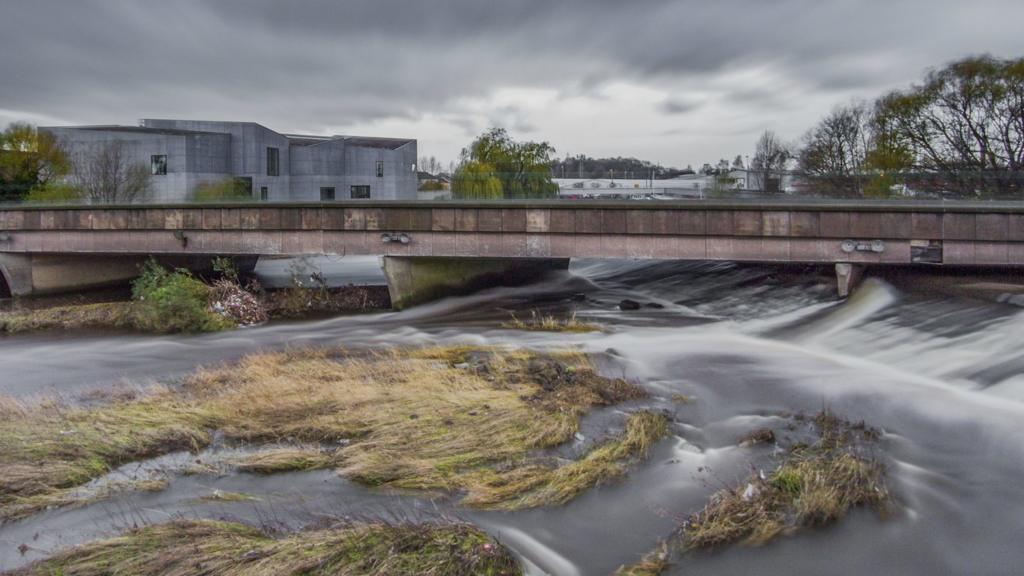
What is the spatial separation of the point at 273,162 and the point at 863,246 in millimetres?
57460

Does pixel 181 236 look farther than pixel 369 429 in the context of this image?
Yes

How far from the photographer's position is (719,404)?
40.8ft

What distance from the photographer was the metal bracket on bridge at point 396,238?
2297 centimetres

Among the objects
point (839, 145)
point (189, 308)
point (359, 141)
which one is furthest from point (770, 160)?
point (189, 308)

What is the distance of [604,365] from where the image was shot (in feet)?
50.1

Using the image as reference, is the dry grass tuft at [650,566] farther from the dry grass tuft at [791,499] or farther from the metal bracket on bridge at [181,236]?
the metal bracket on bridge at [181,236]

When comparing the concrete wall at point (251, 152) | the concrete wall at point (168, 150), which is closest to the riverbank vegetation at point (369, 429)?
the concrete wall at point (168, 150)

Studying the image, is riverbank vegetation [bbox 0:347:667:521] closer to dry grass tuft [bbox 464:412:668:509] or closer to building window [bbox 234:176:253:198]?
dry grass tuft [bbox 464:412:668:509]

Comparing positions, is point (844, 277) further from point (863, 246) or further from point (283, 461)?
point (283, 461)

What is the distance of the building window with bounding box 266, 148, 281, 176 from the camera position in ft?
218

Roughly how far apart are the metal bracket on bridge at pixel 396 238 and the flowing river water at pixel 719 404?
229cm

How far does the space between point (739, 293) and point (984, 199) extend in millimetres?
7619

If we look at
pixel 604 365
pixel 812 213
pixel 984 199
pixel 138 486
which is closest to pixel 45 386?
pixel 138 486

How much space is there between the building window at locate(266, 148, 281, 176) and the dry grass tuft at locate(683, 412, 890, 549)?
63.7 m
